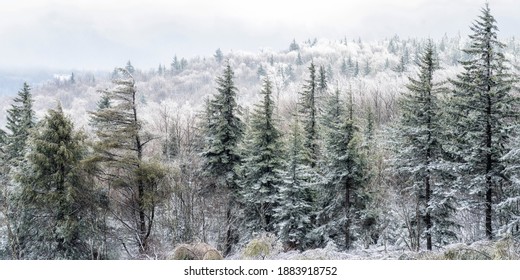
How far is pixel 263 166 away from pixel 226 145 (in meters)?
2.48

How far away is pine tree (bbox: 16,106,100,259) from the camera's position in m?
17.0

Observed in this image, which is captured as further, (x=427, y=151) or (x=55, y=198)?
(x=427, y=151)

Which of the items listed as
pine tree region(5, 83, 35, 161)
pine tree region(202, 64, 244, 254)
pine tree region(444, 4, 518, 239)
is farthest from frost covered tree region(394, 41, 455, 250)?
pine tree region(5, 83, 35, 161)

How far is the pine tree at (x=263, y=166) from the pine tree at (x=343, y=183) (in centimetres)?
267

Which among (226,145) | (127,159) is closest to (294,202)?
(226,145)

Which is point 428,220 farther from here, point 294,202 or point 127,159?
point 127,159

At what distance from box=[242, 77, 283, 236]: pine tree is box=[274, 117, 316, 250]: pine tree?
783 mm

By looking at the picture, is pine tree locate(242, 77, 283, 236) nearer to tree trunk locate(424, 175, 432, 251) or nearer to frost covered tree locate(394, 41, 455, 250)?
frost covered tree locate(394, 41, 455, 250)

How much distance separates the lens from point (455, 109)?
16.5 metres

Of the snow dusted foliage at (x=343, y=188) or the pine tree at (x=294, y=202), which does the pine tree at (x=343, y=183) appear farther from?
the pine tree at (x=294, y=202)

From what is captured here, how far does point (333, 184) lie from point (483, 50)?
8923 mm

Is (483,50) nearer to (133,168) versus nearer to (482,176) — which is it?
(482,176)

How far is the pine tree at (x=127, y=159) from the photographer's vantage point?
17.7 metres

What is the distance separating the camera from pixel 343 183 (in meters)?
19.5
